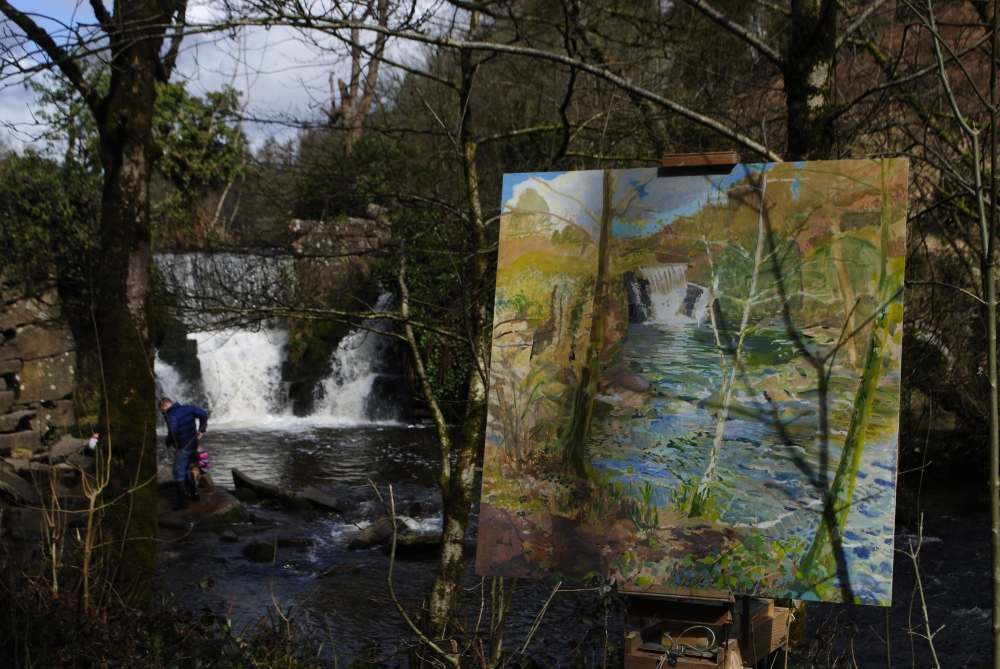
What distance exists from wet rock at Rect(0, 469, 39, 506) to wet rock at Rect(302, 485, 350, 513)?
9.04 feet

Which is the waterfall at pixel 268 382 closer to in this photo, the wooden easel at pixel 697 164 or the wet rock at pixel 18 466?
the wet rock at pixel 18 466

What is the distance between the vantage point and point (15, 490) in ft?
27.1

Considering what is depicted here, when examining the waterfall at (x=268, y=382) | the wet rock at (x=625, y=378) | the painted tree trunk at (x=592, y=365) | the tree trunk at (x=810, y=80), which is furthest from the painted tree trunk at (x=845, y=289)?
the waterfall at (x=268, y=382)

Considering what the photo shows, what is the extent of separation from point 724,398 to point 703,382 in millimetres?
89

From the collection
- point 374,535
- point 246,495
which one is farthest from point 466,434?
point 246,495

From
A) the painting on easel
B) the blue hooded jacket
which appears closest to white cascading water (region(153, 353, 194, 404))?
the blue hooded jacket

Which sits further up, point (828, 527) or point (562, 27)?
point (562, 27)

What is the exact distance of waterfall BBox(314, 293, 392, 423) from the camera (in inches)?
583

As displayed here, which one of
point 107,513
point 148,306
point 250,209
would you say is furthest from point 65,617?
point 250,209

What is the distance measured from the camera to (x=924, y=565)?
→ 24.4 feet

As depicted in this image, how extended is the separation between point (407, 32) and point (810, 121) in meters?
1.92

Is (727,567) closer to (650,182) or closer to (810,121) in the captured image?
(650,182)

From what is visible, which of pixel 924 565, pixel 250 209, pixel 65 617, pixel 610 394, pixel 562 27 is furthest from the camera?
pixel 250 209

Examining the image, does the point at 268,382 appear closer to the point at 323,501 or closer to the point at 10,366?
the point at 10,366
